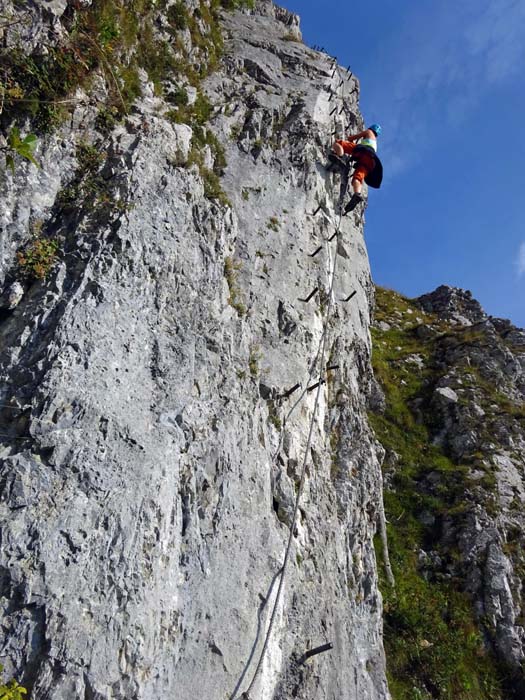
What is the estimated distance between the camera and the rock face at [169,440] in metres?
5.66

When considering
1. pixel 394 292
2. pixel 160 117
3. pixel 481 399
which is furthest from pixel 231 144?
pixel 394 292

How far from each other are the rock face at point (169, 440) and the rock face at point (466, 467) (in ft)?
13.8

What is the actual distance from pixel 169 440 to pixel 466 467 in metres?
12.8

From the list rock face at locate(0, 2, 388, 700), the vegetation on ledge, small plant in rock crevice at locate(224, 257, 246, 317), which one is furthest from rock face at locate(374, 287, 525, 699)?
small plant in rock crevice at locate(224, 257, 246, 317)

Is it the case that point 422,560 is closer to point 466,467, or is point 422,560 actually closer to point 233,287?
point 466,467

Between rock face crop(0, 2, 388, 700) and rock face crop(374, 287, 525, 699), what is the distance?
4.20m

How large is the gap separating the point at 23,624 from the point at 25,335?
11.1 feet

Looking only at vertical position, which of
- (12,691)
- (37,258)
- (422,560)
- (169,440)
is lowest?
(12,691)

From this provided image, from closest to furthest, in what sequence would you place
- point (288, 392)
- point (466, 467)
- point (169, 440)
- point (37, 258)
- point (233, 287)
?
1. point (169, 440)
2. point (37, 258)
3. point (288, 392)
4. point (233, 287)
5. point (466, 467)

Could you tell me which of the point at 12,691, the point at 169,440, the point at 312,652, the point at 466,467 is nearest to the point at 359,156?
the point at 466,467

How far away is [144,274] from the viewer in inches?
318

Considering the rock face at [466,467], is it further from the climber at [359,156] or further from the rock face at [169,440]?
the climber at [359,156]

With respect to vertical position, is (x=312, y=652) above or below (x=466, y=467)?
below

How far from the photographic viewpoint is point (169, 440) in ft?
23.6
